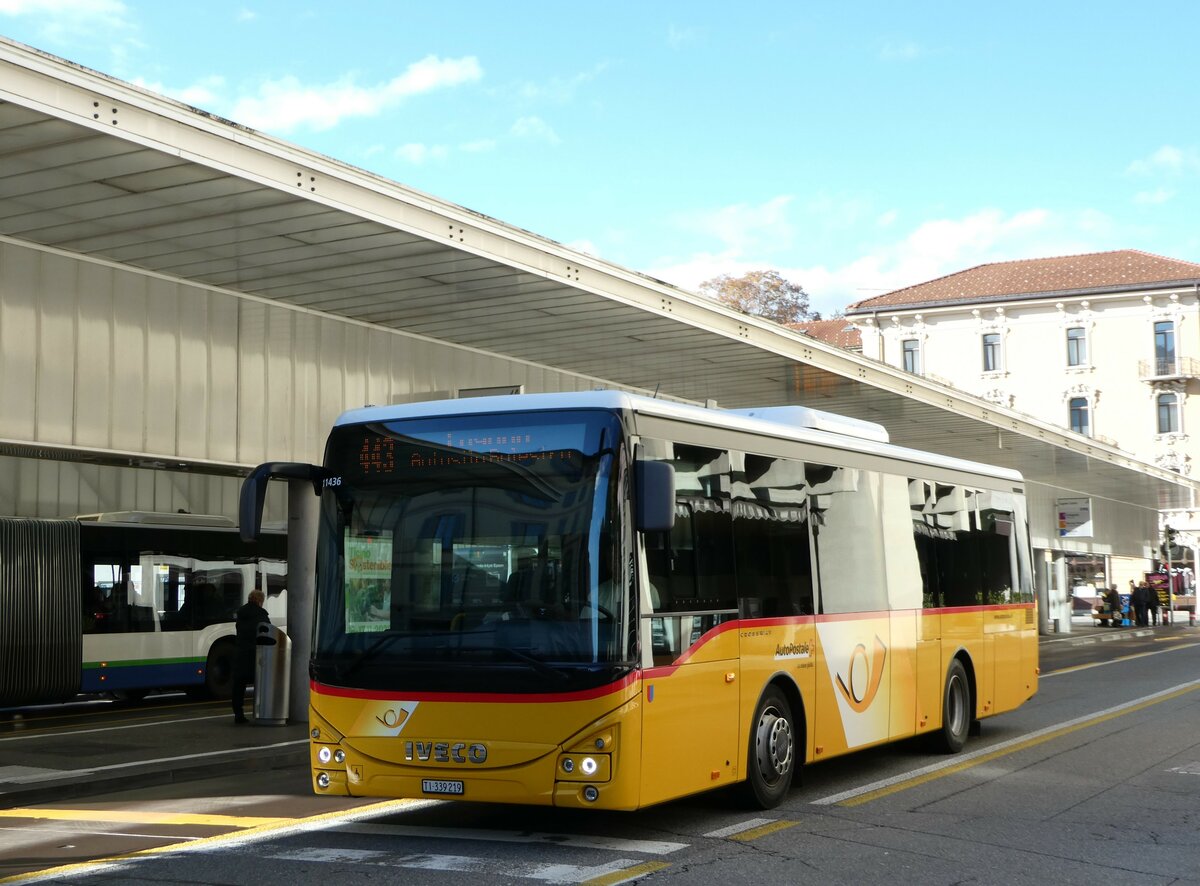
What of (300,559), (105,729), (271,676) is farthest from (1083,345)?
(105,729)

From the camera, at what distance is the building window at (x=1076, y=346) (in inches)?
2886

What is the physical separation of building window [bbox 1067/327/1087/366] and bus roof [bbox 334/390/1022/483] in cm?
6436

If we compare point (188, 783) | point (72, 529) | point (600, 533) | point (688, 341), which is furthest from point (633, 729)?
point (72, 529)

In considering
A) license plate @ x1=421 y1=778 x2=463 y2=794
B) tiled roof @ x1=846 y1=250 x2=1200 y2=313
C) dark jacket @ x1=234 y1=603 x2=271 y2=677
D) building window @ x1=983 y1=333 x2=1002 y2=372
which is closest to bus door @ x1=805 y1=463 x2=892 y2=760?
license plate @ x1=421 y1=778 x2=463 y2=794

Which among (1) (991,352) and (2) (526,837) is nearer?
(2) (526,837)

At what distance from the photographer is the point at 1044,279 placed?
248 feet

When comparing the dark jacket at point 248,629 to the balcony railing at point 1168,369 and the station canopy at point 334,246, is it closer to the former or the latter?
the station canopy at point 334,246

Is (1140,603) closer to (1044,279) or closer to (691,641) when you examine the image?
(1044,279)

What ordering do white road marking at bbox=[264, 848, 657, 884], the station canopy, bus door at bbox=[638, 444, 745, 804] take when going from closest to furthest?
white road marking at bbox=[264, 848, 657, 884] < bus door at bbox=[638, 444, 745, 804] < the station canopy

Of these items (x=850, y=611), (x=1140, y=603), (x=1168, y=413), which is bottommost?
(x=1140, y=603)

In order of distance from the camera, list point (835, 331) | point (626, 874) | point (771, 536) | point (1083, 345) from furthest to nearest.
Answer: point (835, 331) → point (1083, 345) → point (771, 536) → point (626, 874)

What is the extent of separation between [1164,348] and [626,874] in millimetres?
69968

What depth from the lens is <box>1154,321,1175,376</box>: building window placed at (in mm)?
70875

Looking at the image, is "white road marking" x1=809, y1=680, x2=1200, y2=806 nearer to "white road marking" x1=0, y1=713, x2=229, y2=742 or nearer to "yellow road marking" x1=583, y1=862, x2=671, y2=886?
"yellow road marking" x1=583, y1=862, x2=671, y2=886
